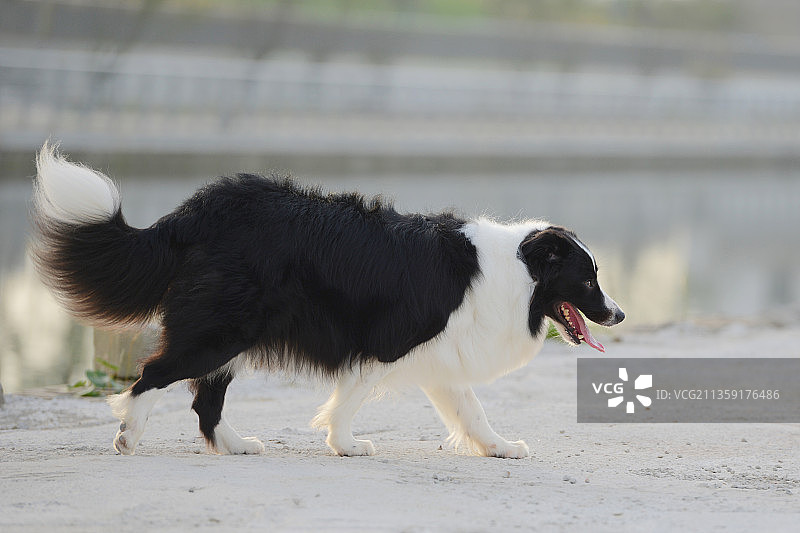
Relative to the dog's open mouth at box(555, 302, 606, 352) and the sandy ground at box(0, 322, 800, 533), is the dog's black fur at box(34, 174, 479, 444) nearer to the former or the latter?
the sandy ground at box(0, 322, 800, 533)

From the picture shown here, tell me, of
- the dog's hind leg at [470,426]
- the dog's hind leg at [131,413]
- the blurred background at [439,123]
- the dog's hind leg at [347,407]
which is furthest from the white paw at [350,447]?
the blurred background at [439,123]

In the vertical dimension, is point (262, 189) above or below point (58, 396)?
above

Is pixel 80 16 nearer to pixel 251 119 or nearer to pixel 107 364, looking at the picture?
pixel 251 119

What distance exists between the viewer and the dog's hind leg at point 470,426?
16.6 feet

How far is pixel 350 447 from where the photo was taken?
194 inches

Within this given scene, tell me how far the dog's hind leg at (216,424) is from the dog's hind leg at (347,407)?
0.33 metres

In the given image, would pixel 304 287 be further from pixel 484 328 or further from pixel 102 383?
pixel 102 383

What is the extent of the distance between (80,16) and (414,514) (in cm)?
3814

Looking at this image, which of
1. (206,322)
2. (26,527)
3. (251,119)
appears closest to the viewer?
(26,527)

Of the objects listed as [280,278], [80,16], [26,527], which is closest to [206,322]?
[280,278]

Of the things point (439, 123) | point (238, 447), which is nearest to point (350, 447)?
point (238, 447)

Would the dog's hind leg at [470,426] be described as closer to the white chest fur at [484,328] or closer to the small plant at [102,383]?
the white chest fur at [484,328]

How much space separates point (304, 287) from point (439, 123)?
3741 cm

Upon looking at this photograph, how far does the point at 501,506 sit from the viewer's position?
4.00 meters
